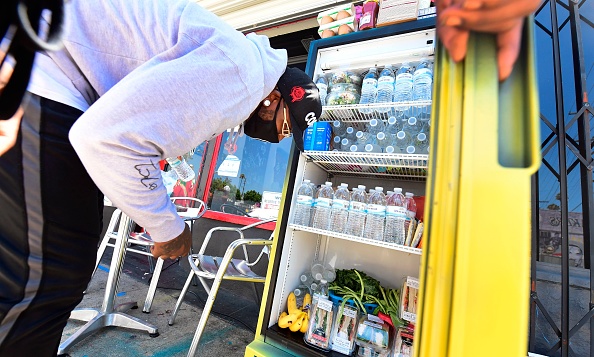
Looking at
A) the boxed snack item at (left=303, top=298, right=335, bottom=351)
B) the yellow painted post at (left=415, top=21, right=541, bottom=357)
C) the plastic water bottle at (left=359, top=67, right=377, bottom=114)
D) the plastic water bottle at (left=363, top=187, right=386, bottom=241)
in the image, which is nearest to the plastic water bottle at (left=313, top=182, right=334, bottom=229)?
the plastic water bottle at (left=363, top=187, right=386, bottom=241)

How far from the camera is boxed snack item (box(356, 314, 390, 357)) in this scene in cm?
147

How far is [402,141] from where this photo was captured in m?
1.74

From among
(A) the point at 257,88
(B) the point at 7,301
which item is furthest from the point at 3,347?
(A) the point at 257,88

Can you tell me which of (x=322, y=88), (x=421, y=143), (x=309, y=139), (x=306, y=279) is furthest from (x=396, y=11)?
(x=306, y=279)

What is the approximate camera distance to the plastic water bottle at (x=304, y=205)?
1.72 metres

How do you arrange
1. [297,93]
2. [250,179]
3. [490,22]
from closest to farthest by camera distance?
[490,22] < [297,93] < [250,179]

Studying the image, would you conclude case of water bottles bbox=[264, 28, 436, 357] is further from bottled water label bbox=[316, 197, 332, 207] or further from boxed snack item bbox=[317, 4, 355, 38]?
boxed snack item bbox=[317, 4, 355, 38]

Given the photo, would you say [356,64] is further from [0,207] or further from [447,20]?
[0,207]

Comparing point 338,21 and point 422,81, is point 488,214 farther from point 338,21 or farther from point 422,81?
point 338,21

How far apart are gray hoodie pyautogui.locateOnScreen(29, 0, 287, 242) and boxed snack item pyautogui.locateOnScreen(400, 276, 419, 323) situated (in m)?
1.36

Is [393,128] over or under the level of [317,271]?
over

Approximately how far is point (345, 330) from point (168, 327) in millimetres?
1434

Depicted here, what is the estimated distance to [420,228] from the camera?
142 centimetres

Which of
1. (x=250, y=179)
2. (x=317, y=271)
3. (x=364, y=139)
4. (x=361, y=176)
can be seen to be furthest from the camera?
(x=250, y=179)
